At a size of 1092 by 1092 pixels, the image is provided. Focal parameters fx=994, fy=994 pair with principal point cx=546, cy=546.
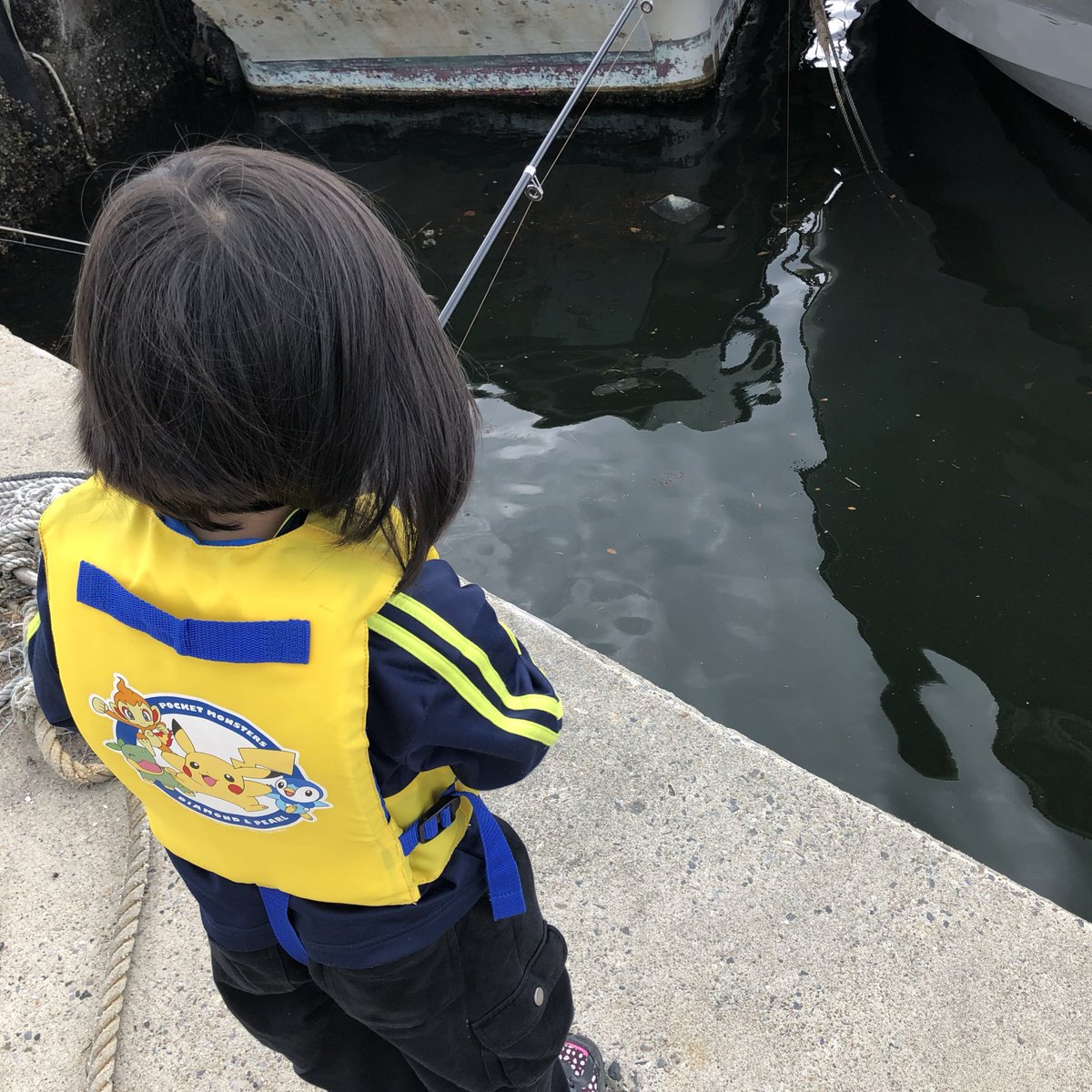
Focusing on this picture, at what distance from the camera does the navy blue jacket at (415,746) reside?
944mm

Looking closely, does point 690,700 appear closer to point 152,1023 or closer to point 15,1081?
point 152,1023

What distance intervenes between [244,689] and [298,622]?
0.30 feet

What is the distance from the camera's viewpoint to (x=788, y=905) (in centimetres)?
186

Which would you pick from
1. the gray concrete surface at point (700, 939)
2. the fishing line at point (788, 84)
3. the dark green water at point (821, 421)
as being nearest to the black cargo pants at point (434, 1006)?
the gray concrete surface at point (700, 939)

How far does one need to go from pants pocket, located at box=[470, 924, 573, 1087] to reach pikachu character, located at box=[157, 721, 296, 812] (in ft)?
1.33

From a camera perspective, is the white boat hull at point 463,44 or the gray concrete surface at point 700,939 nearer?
the gray concrete surface at point 700,939

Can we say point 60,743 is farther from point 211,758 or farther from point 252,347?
point 252,347

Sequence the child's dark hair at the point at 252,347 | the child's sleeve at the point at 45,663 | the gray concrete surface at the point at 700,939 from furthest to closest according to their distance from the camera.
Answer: the gray concrete surface at the point at 700,939 < the child's sleeve at the point at 45,663 < the child's dark hair at the point at 252,347

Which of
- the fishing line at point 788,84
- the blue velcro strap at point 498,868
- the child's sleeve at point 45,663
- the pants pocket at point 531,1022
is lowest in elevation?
the fishing line at point 788,84

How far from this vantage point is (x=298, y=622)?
0.90 metres

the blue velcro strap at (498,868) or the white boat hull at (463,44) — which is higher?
the blue velcro strap at (498,868)

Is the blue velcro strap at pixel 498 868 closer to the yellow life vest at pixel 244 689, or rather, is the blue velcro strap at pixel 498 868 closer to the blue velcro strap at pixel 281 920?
the yellow life vest at pixel 244 689

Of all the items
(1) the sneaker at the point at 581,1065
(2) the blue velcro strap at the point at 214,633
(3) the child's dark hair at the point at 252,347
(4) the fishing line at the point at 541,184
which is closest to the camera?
(3) the child's dark hair at the point at 252,347

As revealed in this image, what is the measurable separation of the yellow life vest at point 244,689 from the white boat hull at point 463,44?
618 cm
